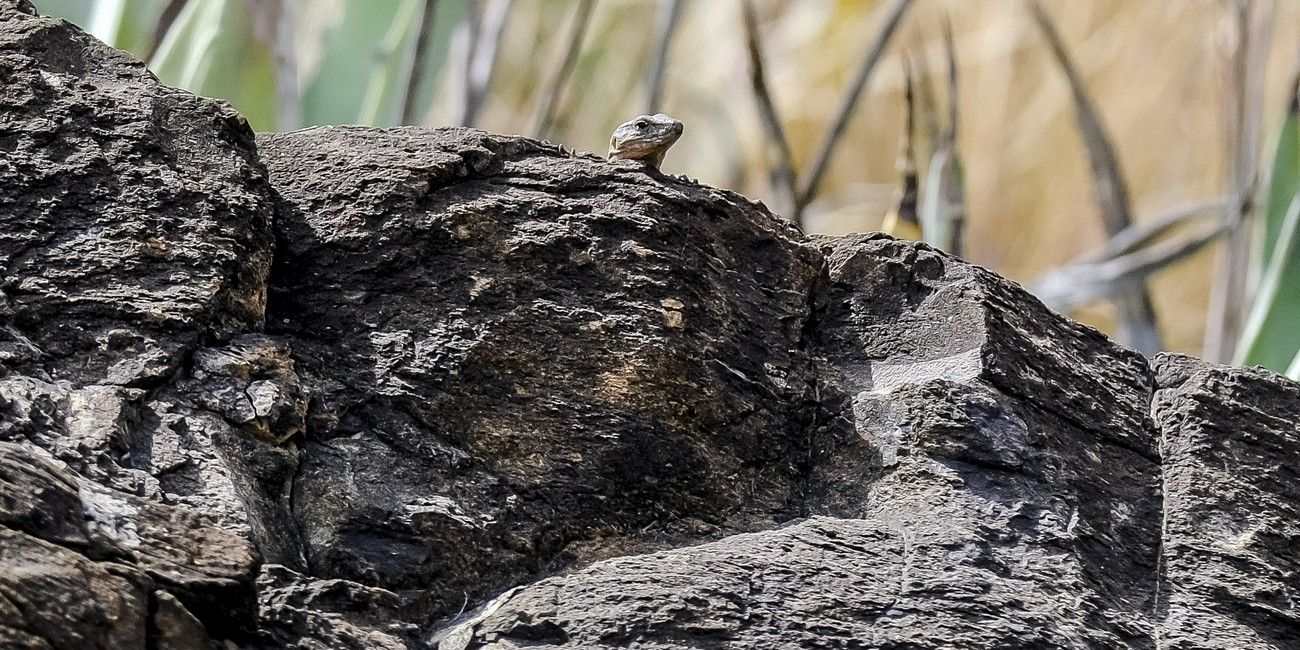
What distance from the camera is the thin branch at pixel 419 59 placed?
2516 mm

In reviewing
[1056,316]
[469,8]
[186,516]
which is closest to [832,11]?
[469,8]

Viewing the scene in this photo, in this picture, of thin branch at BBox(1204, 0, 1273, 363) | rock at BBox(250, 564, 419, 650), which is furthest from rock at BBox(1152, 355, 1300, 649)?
thin branch at BBox(1204, 0, 1273, 363)

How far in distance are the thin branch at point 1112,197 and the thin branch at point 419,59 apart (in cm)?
157

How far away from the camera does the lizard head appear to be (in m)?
1.84

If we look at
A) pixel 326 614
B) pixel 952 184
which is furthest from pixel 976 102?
pixel 326 614

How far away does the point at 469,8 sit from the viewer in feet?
9.18

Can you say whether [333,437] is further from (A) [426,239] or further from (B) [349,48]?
(B) [349,48]

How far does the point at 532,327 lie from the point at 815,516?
299 millimetres

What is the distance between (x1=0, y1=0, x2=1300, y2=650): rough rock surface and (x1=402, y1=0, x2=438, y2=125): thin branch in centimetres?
118

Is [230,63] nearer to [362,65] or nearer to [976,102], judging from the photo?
[362,65]

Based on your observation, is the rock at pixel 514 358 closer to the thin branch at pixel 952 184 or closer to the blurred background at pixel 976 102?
the thin branch at pixel 952 184

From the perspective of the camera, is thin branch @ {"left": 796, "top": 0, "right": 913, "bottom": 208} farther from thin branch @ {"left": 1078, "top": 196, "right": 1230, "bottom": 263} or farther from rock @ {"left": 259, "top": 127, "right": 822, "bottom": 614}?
rock @ {"left": 259, "top": 127, "right": 822, "bottom": 614}

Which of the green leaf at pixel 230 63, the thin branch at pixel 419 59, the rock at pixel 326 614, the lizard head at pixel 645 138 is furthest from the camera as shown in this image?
the thin branch at pixel 419 59

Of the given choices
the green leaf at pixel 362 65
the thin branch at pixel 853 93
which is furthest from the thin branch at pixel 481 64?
the thin branch at pixel 853 93
